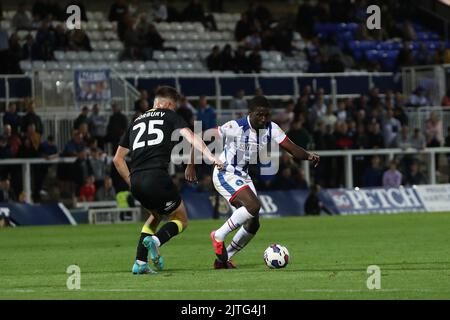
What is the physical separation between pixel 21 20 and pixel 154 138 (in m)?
21.6

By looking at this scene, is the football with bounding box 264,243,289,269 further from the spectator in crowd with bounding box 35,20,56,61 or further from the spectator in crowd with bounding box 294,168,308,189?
the spectator in crowd with bounding box 35,20,56,61

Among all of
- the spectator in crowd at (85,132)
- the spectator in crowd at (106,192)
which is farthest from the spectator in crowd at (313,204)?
the spectator in crowd at (85,132)

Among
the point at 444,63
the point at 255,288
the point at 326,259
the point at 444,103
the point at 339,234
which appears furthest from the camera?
the point at 444,63

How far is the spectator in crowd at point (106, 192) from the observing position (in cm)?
3116

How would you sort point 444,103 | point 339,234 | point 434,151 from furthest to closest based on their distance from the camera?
1. point 444,103
2. point 434,151
3. point 339,234

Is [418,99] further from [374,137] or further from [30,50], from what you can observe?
[30,50]

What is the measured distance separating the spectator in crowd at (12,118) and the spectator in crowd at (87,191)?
2202 millimetres

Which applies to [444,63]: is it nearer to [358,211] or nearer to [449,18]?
[449,18]

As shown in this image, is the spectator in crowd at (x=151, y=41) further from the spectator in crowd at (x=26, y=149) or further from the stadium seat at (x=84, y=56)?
the spectator in crowd at (x=26, y=149)

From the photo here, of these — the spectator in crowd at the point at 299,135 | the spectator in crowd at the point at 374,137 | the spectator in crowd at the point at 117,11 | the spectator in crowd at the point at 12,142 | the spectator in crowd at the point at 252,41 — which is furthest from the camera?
the spectator in crowd at the point at 252,41

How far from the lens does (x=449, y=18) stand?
150 ft

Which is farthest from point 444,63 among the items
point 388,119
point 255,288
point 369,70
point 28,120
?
point 255,288

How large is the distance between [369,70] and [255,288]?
92.6ft
